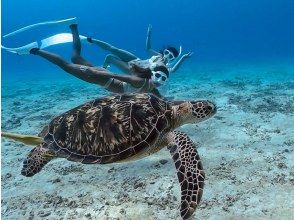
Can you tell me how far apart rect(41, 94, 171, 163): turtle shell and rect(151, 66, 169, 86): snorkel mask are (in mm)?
2097

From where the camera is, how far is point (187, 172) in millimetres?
3443

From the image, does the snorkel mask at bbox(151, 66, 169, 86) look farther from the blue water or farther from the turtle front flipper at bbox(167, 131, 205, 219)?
the blue water

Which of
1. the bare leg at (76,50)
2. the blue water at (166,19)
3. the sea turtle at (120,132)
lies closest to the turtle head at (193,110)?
the sea turtle at (120,132)

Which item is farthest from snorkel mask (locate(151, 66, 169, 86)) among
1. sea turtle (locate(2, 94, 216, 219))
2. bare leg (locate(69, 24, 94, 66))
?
sea turtle (locate(2, 94, 216, 219))

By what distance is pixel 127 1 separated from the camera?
154375 mm

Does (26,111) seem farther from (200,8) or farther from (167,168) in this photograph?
(200,8)

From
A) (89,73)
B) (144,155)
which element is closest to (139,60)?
(89,73)

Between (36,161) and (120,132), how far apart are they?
3.98ft

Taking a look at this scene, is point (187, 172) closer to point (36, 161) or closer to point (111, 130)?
point (111, 130)

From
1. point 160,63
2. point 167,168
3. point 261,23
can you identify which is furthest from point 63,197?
point 261,23

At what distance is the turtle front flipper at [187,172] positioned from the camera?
10.5 ft

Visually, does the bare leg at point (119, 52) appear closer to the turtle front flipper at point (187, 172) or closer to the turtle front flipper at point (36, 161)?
the turtle front flipper at point (36, 161)

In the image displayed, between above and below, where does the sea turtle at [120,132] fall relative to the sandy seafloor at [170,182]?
above

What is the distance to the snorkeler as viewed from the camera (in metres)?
6.49
